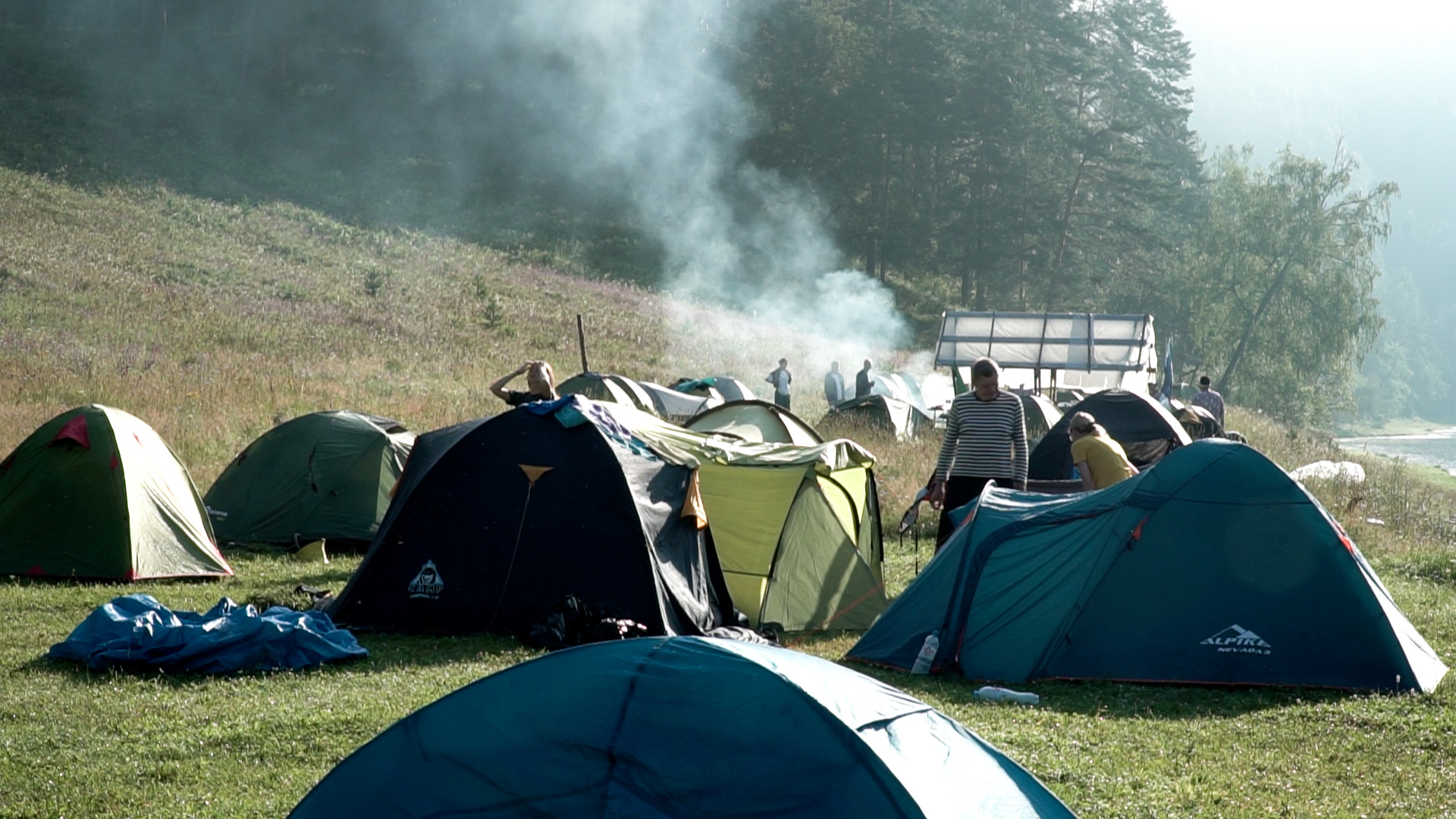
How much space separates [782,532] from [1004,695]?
9.08 ft

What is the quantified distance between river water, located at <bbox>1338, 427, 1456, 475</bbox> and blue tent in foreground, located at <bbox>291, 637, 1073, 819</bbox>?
4655 cm

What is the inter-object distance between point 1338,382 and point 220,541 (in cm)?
5387

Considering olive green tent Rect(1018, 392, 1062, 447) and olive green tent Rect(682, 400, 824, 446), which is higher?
olive green tent Rect(682, 400, 824, 446)

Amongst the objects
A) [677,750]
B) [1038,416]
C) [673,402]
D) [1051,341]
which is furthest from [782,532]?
[1051,341]

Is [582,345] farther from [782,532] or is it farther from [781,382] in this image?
[782,532]

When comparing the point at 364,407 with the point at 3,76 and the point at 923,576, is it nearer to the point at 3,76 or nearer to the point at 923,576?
the point at 923,576

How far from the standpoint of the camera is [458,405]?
2166 centimetres

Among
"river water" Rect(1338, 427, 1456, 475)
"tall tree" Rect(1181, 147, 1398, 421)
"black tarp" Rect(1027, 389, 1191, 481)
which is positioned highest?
"tall tree" Rect(1181, 147, 1398, 421)

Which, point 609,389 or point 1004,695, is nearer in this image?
point 1004,695

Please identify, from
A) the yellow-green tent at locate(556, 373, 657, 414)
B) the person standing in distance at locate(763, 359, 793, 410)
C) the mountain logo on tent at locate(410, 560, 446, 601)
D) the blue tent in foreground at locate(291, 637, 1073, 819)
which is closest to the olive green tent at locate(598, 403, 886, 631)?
the mountain logo on tent at locate(410, 560, 446, 601)

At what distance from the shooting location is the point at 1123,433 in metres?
15.8

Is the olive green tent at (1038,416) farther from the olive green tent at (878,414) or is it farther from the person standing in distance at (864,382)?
the person standing in distance at (864,382)

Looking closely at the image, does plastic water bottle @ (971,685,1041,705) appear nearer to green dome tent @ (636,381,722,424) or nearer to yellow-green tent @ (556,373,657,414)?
yellow-green tent @ (556,373,657,414)

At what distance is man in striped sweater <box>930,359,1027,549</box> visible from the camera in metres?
9.27
